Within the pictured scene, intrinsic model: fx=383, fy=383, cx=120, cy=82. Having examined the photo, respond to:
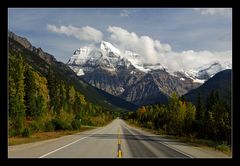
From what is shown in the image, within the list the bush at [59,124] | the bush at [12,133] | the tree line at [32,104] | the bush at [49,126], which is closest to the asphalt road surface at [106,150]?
the bush at [12,133]

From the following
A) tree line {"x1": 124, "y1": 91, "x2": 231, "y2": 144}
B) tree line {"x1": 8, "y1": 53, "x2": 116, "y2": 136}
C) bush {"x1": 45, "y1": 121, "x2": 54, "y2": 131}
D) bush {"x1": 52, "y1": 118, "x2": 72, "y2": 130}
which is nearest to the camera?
tree line {"x1": 8, "y1": 53, "x2": 116, "y2": 136}

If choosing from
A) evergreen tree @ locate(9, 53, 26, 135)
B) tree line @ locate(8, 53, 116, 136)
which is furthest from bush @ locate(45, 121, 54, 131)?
evergreen tree @ locate(9, 53, 26, 135)

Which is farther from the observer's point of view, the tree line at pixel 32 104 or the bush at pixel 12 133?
the tree line at pixel 32 104

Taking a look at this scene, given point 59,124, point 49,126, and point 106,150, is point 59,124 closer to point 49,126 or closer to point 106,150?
point 49,126

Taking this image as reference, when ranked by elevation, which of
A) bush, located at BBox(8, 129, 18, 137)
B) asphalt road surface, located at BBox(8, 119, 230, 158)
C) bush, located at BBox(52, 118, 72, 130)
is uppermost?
asphalt road surface, located at BBox(8, 119, 230, 158)

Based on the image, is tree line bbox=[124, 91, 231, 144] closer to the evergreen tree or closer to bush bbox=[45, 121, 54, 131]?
bush bbox=[45, 121, 54, 131]

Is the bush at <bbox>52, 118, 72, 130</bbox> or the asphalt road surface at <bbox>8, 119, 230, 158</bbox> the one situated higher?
the asphalt road surface at <bbox>8, 119, 230, 158</bbox>

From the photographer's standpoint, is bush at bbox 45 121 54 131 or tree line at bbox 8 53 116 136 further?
bush at bbox 45 121 54 131

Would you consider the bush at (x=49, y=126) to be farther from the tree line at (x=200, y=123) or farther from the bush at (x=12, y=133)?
the tree line at (x=200, y=123)

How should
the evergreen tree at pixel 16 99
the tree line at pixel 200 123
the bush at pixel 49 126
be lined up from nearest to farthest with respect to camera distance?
the evergreen tree at pixel 16 99, the tree line at pixel 200 123, the bush at pixel 49 126

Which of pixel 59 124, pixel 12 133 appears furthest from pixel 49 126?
pixel 12 133

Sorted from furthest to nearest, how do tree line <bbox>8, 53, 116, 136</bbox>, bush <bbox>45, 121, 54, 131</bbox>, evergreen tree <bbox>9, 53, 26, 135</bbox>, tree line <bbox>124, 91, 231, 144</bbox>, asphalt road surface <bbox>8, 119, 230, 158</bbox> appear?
bush <bbox>45, 121, 54, 131</bbox> < tree line <bbox>124, 91, 231, 144</bbox> < tree line <bbox>8, 53, 116, 136</bbox> < evergreen tree <bbox>9, 53, 26, 135</bbox> < asphalt road surface <bbox>8, 119, 230, 158</bbox>

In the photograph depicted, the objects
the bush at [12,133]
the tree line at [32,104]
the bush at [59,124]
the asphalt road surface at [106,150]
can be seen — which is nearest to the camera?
the asphalt road surface at [106,150]
